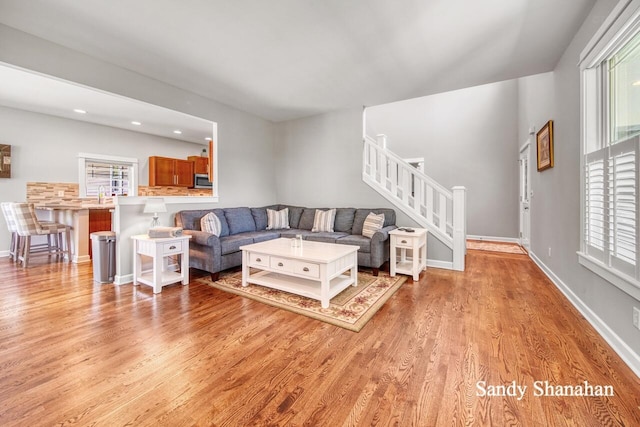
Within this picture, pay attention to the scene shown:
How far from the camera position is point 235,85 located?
12.7ft

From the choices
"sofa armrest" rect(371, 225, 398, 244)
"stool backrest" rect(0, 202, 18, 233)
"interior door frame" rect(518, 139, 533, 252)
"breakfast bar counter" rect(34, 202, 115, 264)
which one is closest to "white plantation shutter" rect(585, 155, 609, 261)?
"sofa armrest" rect(371, 225, 398, 244)

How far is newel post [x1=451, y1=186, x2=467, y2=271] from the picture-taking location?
12.7ft

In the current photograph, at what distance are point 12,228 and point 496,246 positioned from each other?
8.72 m

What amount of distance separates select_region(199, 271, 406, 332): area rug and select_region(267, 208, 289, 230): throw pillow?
149cm

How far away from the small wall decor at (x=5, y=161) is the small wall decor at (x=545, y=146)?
326 inches

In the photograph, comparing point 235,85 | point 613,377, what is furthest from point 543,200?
point 235,85

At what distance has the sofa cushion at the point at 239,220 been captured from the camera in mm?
4344

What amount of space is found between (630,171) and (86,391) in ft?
11.6

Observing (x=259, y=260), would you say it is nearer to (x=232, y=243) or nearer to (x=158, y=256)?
(x=232, y=243)

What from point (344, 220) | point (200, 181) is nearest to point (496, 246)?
point (344, 220)

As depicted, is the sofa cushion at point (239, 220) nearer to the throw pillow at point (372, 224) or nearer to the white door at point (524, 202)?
the throw pillow at point (372, 224)

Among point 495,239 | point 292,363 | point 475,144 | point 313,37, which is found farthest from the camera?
point 475,144

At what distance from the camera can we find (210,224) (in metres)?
3.77

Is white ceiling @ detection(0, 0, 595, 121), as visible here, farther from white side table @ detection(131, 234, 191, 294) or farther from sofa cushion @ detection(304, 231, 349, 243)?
sofa cushion @ detection(304, 231, 349, 243)
